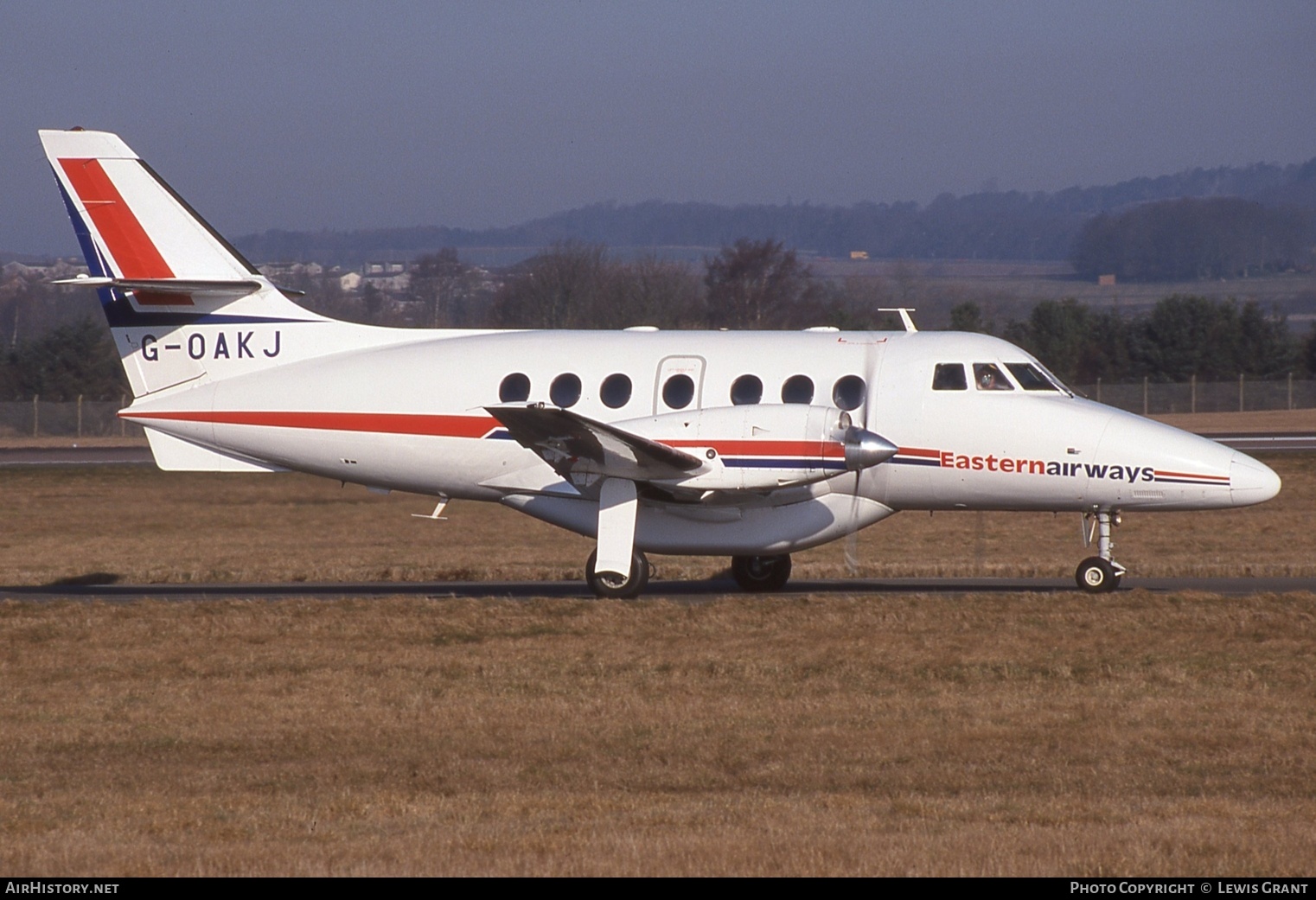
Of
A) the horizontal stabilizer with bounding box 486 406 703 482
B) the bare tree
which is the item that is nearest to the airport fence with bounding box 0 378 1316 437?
the bare tree

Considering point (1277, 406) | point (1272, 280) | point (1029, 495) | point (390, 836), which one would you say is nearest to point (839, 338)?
point (1029, 495)

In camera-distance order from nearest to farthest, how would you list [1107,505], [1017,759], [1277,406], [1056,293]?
[1017,759] < [1107,505] < [1277,406] < [1056,293]

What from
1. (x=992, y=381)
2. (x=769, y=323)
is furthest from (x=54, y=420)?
(x=992, y=381)

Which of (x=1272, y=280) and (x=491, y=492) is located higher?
(x=1272, y=280)

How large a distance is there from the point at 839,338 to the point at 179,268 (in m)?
8.01

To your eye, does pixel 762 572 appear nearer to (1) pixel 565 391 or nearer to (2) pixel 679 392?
(2) pixel 679 392

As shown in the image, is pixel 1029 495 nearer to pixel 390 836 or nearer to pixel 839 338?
pixel 839 338

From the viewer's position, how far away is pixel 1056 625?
47.8 feet

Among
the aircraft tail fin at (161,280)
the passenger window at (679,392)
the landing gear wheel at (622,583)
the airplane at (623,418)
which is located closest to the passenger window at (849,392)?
the airplane at (623,418)

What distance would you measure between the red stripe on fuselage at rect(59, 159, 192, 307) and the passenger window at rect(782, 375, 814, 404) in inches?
309

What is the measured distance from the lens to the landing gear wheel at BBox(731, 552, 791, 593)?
1866 cm

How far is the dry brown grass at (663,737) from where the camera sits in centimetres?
747

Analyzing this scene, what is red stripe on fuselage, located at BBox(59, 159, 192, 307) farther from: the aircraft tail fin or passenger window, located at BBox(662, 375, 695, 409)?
passenger window, located at BBox(662, 375, 695, 409)

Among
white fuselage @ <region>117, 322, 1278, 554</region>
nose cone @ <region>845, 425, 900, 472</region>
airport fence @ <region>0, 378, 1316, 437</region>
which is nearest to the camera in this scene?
nose cone @ <region>845, 425, 900, 472</region>
